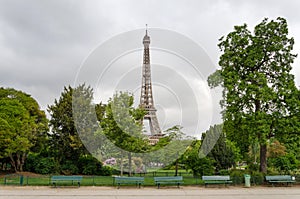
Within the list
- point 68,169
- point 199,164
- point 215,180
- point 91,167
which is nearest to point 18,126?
point 68,169

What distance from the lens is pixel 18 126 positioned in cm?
2031

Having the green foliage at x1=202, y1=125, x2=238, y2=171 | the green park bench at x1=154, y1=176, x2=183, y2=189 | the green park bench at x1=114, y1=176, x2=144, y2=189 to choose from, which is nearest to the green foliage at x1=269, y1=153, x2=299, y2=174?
the green foliage at x1=202, y1=125, x2=238, y2=171

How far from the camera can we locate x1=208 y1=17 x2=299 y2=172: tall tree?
18.1 m

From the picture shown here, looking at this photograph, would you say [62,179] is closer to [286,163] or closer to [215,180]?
[215,180]

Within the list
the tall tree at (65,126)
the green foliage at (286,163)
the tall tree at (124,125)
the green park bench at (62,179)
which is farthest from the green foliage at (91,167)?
the green foliage at (286,163)

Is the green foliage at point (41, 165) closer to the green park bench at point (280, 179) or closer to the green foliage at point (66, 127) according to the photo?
the green foliage at point (66, 127)

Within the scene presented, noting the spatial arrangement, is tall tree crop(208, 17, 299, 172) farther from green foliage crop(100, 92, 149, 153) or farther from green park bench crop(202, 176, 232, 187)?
green foliage crop(100, 92, 149, 153)

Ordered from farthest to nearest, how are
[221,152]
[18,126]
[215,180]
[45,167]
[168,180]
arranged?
[221,152], [45,167], [18,126], [215,180], [168,180]

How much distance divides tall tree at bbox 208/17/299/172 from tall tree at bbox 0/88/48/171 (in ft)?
46.6

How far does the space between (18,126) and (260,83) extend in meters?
16.4

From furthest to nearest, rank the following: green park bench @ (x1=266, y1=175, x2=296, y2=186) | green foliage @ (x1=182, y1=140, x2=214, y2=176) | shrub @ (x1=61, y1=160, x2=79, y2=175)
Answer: shrub @ (x1=61, y1=160, x2=79, y2=175), green foliage @ (x1=182, y1=140, x2=214, y2=176), green park bench @ (x1=266, y1=175, x2=296, y2=186)

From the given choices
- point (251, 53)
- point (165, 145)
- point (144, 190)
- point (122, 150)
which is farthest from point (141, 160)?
point (251, 53)

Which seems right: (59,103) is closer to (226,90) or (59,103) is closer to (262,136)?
(226,90)

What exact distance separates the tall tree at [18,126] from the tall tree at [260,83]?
46.6 feet
